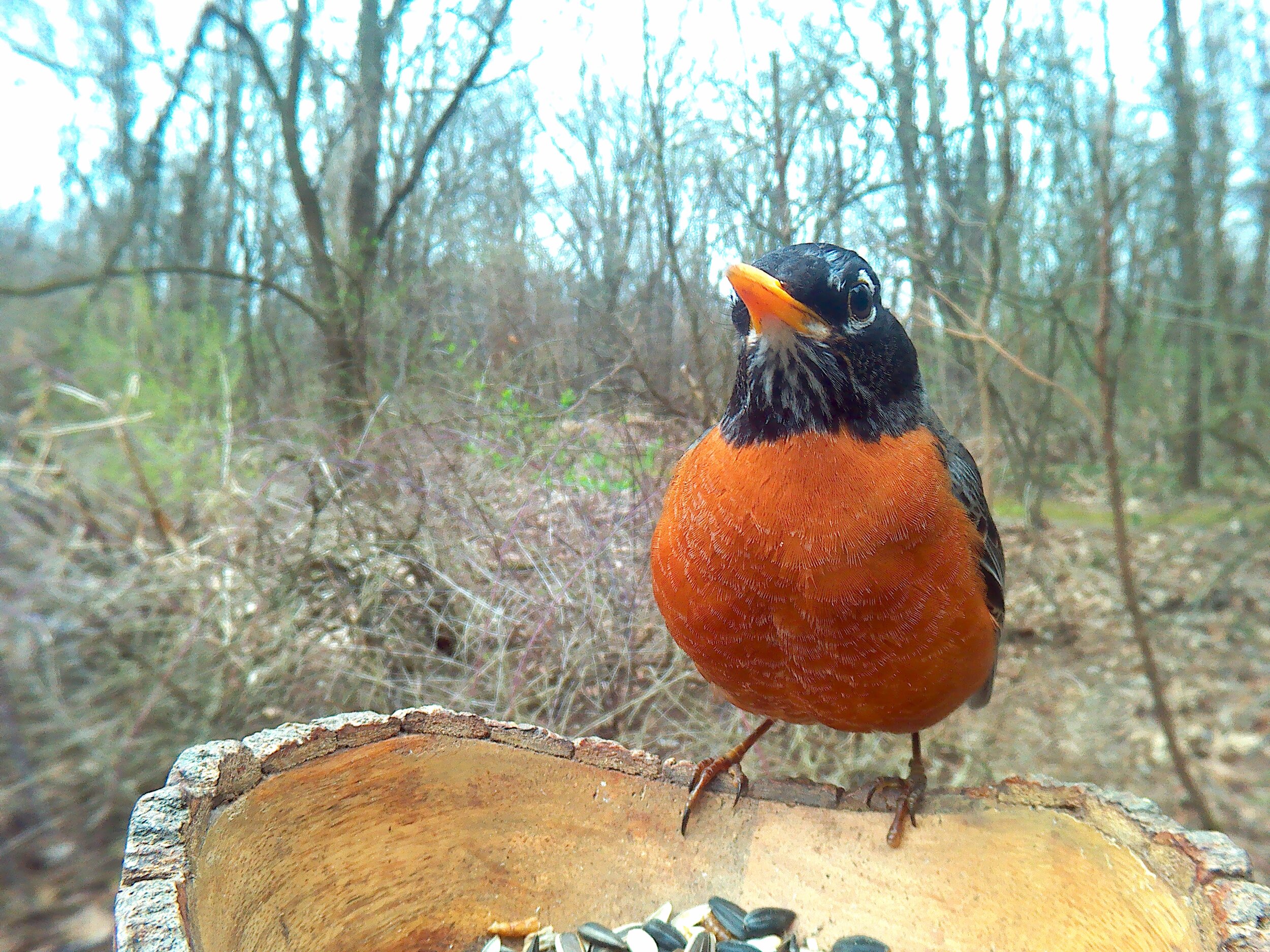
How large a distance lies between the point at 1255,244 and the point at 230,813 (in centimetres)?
678

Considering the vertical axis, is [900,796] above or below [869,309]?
below

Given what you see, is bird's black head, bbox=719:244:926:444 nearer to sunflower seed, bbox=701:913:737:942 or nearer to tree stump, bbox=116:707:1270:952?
tree stump, bbox=116:707:1270:952

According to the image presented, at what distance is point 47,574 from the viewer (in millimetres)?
2775

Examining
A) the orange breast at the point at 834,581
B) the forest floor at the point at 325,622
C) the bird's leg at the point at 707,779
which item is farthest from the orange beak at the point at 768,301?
the forest floor at the point at 325,622

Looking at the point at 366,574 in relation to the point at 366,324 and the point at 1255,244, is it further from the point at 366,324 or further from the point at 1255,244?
the point at 1255,244

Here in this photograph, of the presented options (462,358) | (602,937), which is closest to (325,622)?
(462,358)

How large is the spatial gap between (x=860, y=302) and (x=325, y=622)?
2.30 m

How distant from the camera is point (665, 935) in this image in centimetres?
140

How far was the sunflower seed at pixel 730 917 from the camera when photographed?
1409 mm

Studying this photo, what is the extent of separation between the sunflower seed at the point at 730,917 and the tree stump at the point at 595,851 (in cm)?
A: 4

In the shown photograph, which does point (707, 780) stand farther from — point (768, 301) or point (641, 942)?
point (768, 301)

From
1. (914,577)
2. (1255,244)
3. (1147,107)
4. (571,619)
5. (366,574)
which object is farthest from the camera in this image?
(1255,244)

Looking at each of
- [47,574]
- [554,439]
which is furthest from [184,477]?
[554,439]

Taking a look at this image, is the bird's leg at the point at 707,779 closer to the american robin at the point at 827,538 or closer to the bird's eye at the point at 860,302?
the american robin at the point at 827,538
